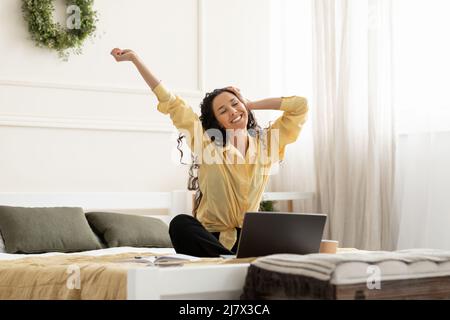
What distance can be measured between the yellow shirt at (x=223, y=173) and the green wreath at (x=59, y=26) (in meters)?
1.44

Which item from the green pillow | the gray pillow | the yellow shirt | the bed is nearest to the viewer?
the bed

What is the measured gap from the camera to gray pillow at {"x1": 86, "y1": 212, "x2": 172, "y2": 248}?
3.46 meters

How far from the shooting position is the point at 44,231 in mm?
3289

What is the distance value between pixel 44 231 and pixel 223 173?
3.34 ft

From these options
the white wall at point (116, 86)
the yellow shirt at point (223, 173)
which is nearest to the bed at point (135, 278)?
the yellow shirt at point (223, 173)

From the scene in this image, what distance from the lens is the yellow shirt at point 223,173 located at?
2637 mm

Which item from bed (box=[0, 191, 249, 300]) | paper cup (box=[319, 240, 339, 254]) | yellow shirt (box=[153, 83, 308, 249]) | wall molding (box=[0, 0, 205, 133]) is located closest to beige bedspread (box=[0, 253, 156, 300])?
bed (box=[0, 191, 249, 300])

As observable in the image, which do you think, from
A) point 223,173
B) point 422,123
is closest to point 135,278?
point 223,173

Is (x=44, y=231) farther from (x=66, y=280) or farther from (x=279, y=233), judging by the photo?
(x=279, y=233)

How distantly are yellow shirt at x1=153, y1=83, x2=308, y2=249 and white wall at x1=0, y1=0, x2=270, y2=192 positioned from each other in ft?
4.49

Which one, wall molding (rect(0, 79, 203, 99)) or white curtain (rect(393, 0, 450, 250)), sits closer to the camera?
white curtain (rect(393, 0, 450, 250))

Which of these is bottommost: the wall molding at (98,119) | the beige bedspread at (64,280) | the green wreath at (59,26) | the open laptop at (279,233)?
the beige bedspread at (64,280)

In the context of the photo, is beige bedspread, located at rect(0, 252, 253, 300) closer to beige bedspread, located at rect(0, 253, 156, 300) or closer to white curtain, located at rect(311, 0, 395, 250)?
beige bedspread, located at rect(0, 253, 156, 300)

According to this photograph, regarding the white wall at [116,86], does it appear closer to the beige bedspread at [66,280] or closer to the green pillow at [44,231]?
the green pillow at [44,231]
